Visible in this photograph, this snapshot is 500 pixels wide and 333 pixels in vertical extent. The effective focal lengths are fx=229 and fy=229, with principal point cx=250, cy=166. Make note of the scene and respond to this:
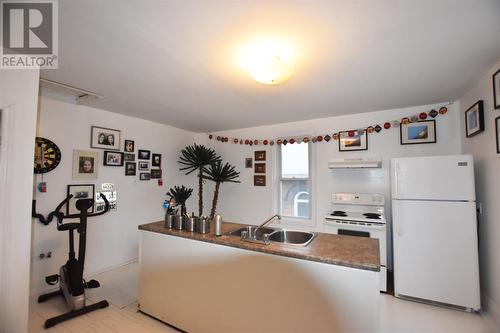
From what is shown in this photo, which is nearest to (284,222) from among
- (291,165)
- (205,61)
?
(291,165)

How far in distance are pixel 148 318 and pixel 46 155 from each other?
2.27 metres

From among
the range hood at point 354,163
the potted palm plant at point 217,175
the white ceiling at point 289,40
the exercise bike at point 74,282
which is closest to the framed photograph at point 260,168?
the potted palm plant at point 217,175

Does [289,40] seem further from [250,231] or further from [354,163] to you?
[354,163]

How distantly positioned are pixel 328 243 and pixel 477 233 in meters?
1.95

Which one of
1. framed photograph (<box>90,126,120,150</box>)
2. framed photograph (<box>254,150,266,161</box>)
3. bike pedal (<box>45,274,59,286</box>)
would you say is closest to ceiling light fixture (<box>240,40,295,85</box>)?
framed photograph (<box>254,150,266,161</box>)

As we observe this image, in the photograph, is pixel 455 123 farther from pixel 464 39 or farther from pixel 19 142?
pixel 19 142

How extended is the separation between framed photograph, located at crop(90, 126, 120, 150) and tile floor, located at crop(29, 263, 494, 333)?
1.95 meters

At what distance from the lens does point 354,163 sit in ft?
10.8

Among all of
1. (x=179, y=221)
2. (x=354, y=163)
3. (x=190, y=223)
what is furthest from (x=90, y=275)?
(x=354, y=163)

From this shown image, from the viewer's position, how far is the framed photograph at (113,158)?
3421 mm

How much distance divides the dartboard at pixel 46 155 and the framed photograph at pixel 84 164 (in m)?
0.21

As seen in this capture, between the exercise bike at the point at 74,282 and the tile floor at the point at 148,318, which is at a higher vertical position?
the exercise bike at the point at 74,282

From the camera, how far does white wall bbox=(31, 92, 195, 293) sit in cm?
282

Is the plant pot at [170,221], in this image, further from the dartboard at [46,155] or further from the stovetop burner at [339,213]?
the stovetop burner at [339,213]
